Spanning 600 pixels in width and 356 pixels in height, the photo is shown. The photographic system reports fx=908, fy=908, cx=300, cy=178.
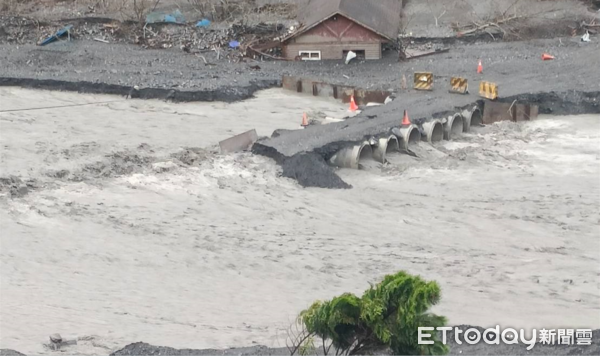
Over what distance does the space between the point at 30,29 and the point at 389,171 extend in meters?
18.8

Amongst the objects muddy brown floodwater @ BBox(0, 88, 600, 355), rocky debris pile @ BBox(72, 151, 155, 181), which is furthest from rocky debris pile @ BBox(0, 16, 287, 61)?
rocky debris pile @ BBox(72, 151, 155, 181)

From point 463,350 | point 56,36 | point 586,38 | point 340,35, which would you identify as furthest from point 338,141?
point 56,36

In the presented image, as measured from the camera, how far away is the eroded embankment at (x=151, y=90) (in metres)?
25.4

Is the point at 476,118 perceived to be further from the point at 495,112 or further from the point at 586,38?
the point at 586,38

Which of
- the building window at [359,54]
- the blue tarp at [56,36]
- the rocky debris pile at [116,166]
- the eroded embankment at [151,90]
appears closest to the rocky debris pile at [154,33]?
the blue tarp at [56,36]

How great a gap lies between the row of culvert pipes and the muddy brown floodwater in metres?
0.29

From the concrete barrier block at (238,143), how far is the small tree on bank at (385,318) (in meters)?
12.9

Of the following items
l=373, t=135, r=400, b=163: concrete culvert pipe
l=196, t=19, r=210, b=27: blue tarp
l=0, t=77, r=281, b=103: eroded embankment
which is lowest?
l=373, t=135, r=400, b=163: concrete culvert pipe

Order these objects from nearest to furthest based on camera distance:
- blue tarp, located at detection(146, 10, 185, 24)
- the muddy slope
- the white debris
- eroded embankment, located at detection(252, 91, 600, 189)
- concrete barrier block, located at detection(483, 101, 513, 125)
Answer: the muddy slope
eroded embankment, located at detection(252, 91, 600, 189)
concrete barrier block, located at detection(483, 101, 513, 125)
the white debris
blue tarp, located at detection(146, 10, 185, 24)

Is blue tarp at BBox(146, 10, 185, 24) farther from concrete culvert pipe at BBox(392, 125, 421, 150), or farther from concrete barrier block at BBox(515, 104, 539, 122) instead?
concrete culvert pipe at BBox(392, 125, 421, 150)

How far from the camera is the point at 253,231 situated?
53.0 ft

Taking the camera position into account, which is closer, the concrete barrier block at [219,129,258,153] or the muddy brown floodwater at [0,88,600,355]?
the muddy brown floodwater at [0,88,600,355]

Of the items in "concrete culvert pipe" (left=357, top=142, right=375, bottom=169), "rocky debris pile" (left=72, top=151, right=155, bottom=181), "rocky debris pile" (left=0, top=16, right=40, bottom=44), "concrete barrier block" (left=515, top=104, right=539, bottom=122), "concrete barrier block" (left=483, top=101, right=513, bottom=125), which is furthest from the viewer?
"rocky debris pile" (left=0, top=16, right=40, bottom=44)

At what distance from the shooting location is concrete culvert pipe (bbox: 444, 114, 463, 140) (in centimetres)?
2158
